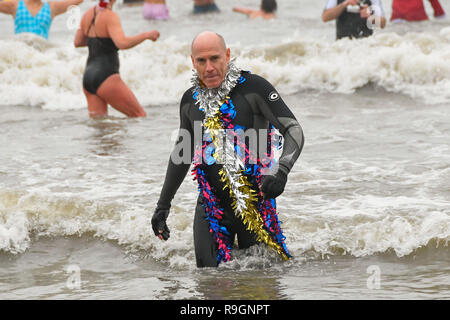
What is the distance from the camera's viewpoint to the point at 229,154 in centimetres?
468

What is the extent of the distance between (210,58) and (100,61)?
5.32 meters

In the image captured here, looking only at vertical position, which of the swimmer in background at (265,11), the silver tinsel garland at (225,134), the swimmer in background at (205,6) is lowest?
the silver tinsel garland at (225,134)

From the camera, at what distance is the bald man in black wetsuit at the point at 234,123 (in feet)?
14.7

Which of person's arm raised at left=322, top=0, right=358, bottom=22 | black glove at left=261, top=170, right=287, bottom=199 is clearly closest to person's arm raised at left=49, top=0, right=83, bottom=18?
person's arm raised at left=322, top=0, right=358, bottom=22

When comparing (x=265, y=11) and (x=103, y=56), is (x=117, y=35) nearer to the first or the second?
(x=103, y=56)

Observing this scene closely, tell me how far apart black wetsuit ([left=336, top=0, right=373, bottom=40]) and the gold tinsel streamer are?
7.24 metres

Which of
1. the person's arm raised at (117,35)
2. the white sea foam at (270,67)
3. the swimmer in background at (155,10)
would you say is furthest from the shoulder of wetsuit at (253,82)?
the swimmer in background at (155,10)

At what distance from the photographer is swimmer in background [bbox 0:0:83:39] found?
38.7ft

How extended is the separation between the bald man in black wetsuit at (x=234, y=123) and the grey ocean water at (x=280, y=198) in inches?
8.9

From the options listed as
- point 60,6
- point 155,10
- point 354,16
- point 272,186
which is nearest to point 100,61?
point 60,6

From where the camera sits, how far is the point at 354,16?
1173 cm

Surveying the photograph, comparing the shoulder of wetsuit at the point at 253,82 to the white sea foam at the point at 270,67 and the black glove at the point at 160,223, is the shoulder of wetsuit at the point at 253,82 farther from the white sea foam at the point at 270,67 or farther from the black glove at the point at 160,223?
the white sea foam at the point at 270,67

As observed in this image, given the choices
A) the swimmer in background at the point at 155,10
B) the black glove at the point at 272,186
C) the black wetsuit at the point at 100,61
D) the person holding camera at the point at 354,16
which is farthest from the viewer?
the swimmer in background at the point at 155,10

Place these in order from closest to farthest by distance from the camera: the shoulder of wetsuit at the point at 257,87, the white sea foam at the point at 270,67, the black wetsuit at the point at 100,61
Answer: the shoulder of wetsuit at the point at 257,87 → the black wetsuit at the point at 100,61 → the white sea foam at the point at 270,67
